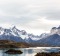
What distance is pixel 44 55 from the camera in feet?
444
